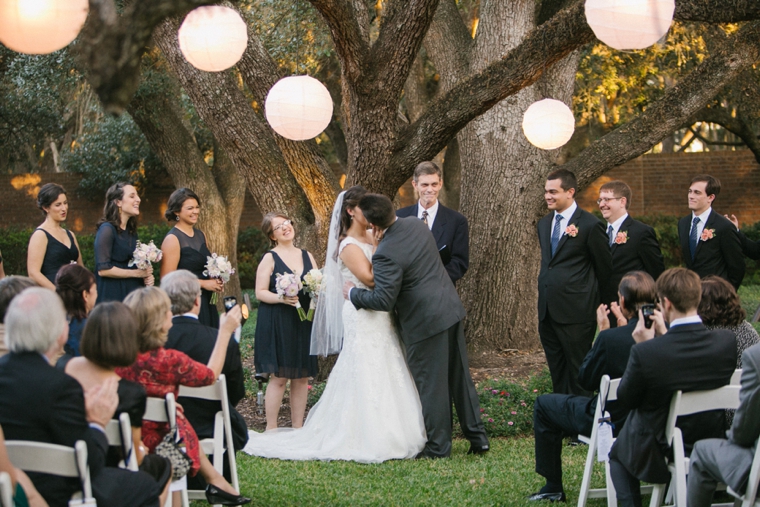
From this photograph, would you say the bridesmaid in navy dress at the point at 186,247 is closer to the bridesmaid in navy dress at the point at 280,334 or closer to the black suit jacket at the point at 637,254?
the bridesmaid in navy dress at the point at 280,334

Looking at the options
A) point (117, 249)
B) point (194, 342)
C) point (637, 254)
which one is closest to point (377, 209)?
point (194, 342)

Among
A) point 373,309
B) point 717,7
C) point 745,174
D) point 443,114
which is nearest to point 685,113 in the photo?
point 717,7

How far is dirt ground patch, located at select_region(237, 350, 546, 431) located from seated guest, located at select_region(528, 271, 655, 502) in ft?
10.2

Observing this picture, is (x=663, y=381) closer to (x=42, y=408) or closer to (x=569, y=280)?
(x=569, y=280)

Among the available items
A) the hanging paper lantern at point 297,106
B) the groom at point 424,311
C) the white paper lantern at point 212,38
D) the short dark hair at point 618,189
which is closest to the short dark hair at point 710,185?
the short dark hair at point 618,189

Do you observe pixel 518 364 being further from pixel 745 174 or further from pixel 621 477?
pixel 745 174

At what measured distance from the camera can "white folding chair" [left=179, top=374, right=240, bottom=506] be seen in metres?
4.34

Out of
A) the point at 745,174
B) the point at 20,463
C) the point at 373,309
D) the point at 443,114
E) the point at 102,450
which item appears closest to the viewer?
the point at 20,463

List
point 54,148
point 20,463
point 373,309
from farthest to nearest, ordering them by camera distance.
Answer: point 54,148, point 373,309, point 20,463

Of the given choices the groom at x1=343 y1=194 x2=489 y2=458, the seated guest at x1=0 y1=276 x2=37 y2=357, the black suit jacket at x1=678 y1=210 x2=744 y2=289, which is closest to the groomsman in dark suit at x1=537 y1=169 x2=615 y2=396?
the groom at x1=343 y1=194 x2=489 y2=458

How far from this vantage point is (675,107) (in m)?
7.74

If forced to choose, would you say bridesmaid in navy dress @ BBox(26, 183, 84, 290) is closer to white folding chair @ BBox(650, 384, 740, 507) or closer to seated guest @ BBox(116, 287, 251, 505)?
seated guest @ BBox(116, 287, 251, 505)

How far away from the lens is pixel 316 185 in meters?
7.71

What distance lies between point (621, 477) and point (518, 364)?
4.95m
